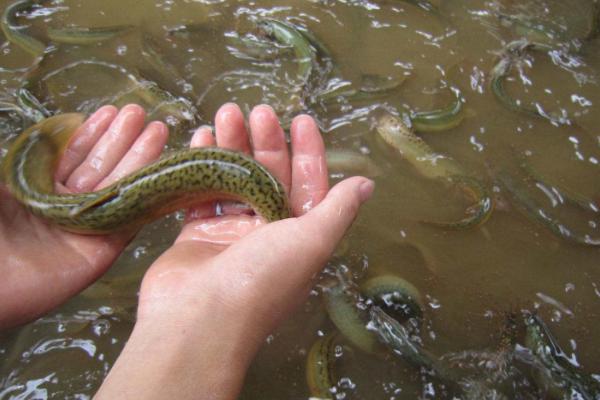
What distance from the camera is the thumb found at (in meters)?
1.70

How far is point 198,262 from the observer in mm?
1875

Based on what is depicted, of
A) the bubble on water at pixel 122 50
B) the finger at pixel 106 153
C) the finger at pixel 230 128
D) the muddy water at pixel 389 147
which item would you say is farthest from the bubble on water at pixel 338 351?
the bubble on water at pixel 122 50

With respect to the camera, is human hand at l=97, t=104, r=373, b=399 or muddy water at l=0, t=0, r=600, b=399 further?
muddy water at l=0, t=0, r=600, b=399

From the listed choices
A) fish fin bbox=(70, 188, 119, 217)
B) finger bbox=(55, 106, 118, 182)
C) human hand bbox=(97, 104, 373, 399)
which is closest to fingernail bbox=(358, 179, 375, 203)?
human hand bbox=(97, 104, 373, 399)

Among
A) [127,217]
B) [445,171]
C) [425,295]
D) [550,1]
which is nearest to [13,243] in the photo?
[127,217]

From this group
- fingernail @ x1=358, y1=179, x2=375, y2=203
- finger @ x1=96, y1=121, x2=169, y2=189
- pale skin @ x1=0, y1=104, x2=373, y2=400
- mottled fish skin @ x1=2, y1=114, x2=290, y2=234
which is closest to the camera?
pale skin @ x1=0, y1=104, x2=373, y2=400

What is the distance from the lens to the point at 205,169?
2.18m

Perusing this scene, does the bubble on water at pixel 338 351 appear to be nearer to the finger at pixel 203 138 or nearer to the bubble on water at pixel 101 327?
the bubble on water at pixel 101 327

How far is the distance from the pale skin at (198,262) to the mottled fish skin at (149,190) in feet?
0.27

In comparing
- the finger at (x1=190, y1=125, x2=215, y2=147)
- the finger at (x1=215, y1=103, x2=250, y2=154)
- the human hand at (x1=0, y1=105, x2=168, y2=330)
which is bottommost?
the human hand at (x1=0, y1=105, x2=168, y2=330)

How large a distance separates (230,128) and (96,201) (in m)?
0.67

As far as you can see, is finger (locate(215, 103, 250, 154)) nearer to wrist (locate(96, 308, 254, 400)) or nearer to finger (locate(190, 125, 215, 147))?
finger (locate(190, 125, 215, 147))

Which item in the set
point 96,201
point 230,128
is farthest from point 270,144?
point 96,201

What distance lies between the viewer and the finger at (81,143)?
2418 mm
